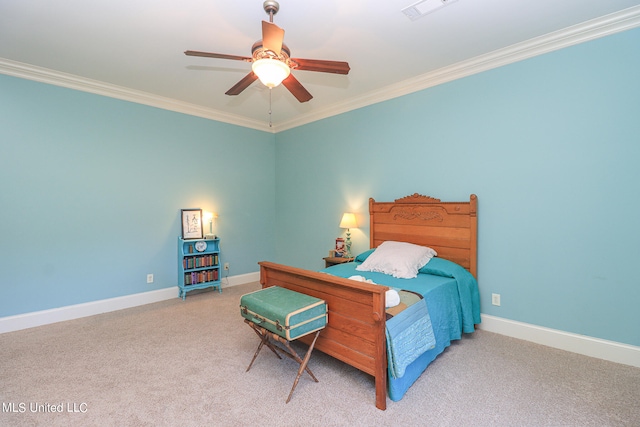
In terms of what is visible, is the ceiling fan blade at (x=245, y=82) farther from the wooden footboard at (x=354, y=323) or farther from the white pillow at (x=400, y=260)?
the white pillow at (x=400, y=260)

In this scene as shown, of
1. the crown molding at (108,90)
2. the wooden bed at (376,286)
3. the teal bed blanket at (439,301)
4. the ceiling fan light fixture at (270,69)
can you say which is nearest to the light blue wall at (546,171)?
the wooden bed at (376,286)

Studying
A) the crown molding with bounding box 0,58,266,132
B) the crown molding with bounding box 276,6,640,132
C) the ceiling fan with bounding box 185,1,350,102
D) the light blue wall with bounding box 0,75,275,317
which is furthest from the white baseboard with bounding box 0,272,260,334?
the crown molding with bounding box 276,6,640,132

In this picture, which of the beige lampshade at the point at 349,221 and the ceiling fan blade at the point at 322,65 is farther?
the beige lampshade at the point at 349,221

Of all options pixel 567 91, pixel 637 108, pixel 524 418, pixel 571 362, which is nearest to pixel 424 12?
pixel 567 91

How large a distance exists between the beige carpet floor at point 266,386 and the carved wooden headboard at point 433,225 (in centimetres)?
87

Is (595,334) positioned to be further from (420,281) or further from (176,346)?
(176,346)

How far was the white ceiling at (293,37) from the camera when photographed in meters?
2.27

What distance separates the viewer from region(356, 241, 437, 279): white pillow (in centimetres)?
288

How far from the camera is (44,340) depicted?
291 cm

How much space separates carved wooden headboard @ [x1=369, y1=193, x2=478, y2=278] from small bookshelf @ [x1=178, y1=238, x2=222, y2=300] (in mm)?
2432

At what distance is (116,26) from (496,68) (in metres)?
3.55

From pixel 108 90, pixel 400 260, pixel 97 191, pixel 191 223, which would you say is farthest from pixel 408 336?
pixel 108 90

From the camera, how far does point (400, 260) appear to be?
298 cm

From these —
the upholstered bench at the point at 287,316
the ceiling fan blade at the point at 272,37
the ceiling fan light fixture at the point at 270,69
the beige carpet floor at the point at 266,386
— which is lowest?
the beige carpet floor at the point at 266,386
